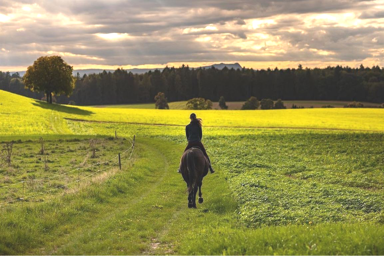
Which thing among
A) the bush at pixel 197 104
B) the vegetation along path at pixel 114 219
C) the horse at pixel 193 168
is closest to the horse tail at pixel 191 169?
the horse at pixel 193 168

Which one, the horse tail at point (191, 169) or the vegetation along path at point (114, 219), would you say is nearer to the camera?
the vegetation along path at point (114, 219)

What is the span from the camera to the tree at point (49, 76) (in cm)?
10112

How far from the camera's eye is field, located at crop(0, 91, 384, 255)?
12.0m

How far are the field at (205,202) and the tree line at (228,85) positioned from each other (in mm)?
128444

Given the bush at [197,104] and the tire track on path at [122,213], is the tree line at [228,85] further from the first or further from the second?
the tire track on path at [122,213]

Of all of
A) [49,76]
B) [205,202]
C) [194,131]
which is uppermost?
[49,76]

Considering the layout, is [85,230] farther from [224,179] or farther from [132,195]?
[224,179]

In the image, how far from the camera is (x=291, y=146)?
43.3 meters

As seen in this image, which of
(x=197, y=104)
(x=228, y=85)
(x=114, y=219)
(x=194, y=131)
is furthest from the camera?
(x=228, y=85)

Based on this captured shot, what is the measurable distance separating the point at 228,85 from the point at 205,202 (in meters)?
165

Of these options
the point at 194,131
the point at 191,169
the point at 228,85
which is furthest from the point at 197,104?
the point at 191,169

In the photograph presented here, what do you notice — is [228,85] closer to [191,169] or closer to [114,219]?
[191,169]

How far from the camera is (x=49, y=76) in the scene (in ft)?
332

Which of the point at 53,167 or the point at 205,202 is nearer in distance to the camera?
the point at 205,202
